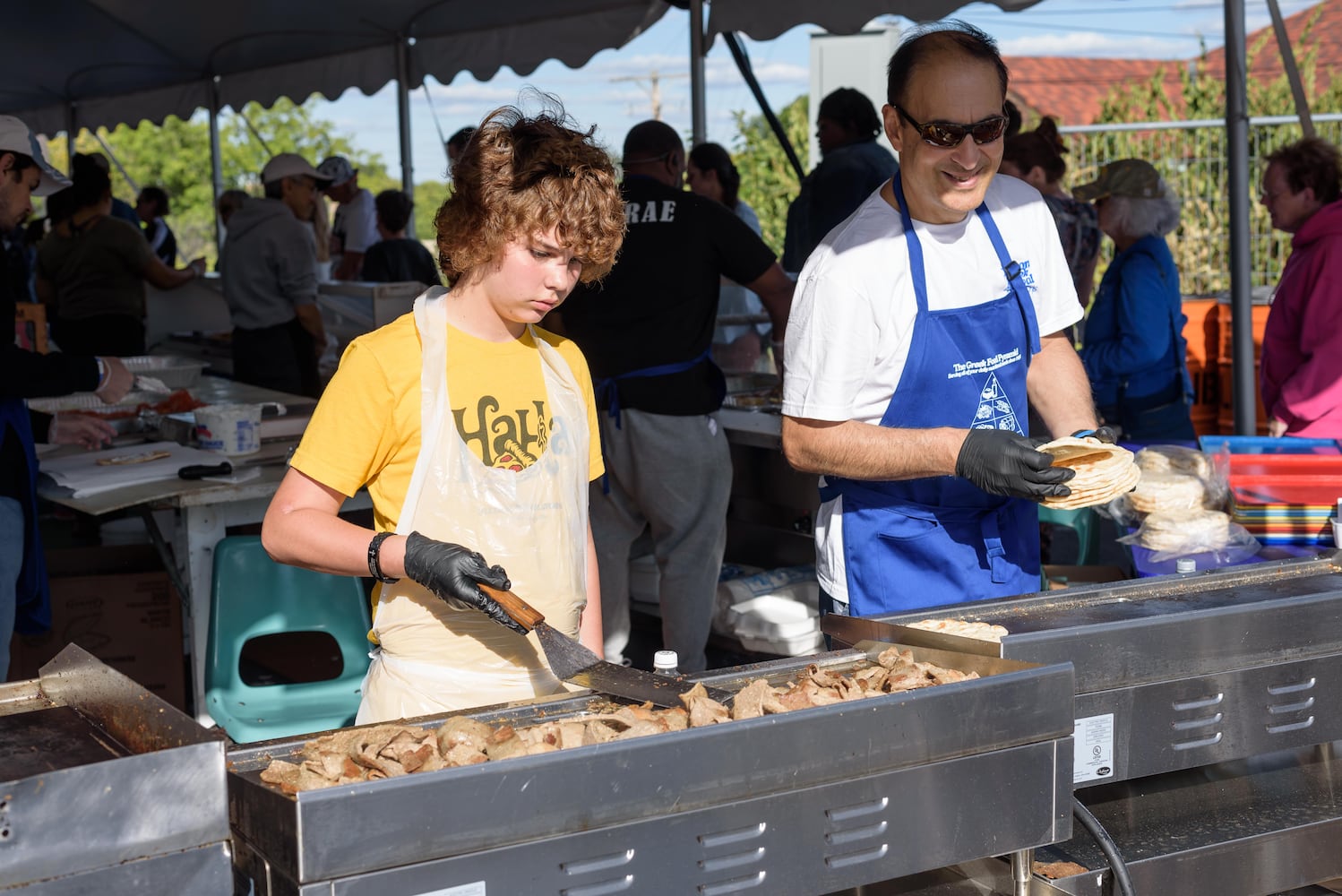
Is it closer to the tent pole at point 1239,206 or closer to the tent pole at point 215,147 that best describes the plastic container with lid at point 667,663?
the tent pole at point 1239,206

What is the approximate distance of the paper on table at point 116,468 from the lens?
3598mm

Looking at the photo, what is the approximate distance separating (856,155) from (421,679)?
3.90 m

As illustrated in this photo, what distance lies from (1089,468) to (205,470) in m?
2.44

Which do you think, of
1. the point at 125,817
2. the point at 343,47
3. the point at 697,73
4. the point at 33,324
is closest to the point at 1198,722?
the point at 125,817

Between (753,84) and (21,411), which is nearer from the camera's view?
(21,411)

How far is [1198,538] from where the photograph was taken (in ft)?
9.52

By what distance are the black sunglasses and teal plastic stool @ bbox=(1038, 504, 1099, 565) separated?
2.41 meters

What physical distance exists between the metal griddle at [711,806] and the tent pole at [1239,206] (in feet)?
12.8

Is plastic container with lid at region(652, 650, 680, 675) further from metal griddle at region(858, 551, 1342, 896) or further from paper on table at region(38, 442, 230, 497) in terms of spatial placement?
paper on table at region(38, 442, 230, 497)

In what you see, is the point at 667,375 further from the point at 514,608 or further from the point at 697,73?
the point at 697,73

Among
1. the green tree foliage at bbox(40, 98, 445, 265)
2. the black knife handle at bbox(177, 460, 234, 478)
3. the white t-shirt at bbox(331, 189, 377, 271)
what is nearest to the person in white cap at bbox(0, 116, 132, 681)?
the black knife handle at bbox(177, 460, 234, 478)

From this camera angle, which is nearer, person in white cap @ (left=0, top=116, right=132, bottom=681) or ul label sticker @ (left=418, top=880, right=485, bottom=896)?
ul label sticker @ (left=418, top=880, right=485, bottom=896)

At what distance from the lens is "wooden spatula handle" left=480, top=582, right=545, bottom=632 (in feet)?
5.64

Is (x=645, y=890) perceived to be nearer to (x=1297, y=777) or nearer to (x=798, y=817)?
(x=798, y=817)
